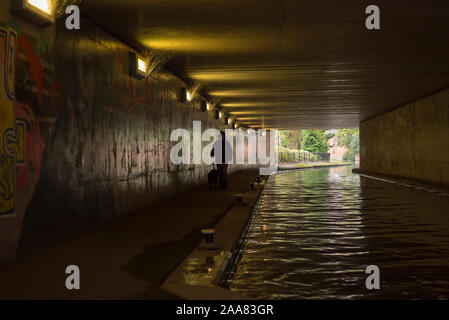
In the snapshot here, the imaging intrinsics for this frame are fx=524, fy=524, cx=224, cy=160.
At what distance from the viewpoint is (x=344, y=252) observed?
26.2 feet

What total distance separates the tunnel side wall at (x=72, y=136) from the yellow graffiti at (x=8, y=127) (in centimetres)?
3

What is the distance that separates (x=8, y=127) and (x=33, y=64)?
46.4 inches

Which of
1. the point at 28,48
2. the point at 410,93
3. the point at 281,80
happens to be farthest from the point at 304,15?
the point at 410,93

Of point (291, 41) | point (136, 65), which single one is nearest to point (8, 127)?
point (136, 65)

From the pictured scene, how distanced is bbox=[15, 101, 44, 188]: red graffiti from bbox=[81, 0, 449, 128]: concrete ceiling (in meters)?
2.90

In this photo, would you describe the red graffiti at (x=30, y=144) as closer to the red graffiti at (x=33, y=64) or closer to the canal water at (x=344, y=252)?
the red graffiti at (x=33, y=64)

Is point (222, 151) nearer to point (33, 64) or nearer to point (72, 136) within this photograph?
point (72, 136)

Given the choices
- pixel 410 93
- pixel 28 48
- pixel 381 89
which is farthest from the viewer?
pixel 410 93

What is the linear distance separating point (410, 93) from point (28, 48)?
1967cm

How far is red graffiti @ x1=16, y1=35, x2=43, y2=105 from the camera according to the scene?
6812 mm

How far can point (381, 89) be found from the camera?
71.5 feet

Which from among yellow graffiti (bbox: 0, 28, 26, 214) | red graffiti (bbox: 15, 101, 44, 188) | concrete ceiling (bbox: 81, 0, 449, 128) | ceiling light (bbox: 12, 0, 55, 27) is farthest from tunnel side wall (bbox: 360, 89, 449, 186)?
yellow graffiti (bbox: 0, 28, 26, 214)
